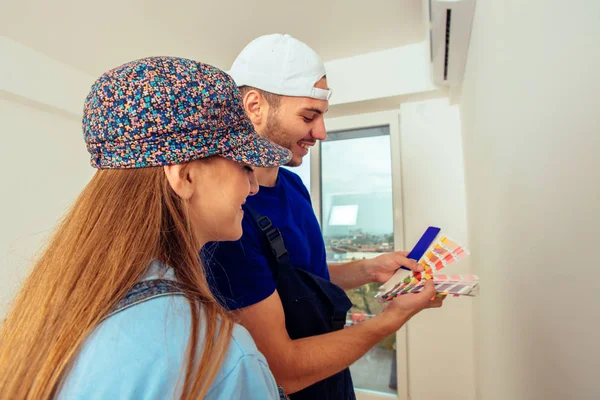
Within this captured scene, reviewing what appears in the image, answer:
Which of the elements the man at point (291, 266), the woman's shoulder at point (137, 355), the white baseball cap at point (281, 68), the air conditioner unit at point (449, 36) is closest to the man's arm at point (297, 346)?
the man at point (291, 266)

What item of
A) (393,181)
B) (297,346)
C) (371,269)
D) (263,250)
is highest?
(393,181)

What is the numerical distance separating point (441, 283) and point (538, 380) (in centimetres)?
A: 31

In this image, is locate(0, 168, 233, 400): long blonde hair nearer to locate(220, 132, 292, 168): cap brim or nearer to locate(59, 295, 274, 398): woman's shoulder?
locate(59, 295, 274, 398): woman's shoulder

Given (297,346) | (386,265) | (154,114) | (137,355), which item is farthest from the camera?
(386,265)

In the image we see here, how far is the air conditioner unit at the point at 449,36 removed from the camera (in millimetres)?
1373

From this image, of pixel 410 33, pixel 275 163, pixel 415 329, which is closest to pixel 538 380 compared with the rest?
pixel 275 163

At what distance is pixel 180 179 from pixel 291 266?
19.8 inches

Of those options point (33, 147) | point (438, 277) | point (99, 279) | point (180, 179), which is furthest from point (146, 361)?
point (33, 147)

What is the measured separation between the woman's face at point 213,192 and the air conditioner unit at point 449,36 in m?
1.23

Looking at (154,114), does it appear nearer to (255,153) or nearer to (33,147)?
(255,153)

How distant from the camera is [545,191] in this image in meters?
0.59

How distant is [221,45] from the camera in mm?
2324

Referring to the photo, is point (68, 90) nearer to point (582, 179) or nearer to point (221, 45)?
point (221, 45)

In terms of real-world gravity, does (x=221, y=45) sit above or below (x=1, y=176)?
above
